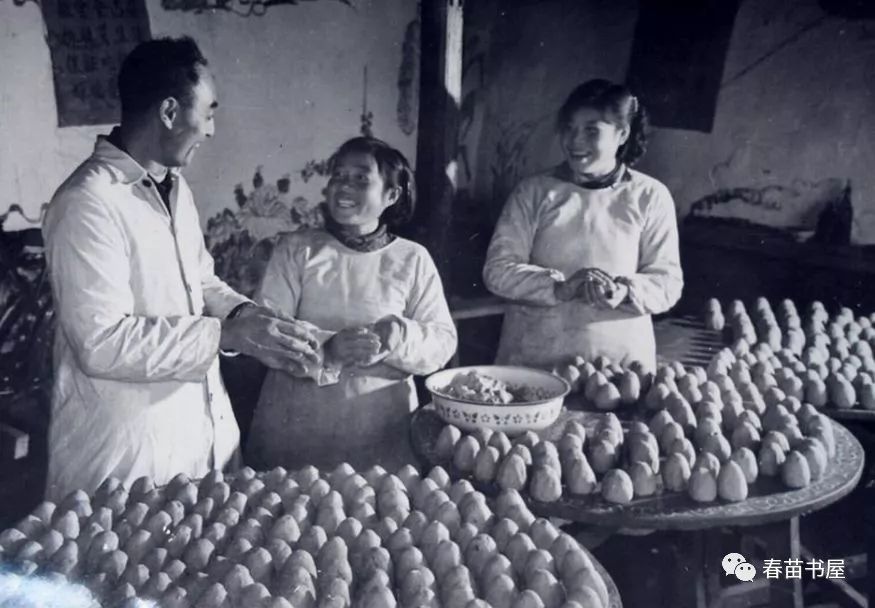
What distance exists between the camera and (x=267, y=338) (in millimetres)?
2027

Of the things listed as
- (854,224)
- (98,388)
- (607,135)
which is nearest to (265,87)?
(607,135)

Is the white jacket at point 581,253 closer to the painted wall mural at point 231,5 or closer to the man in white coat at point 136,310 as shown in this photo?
the man in white coat at point 136,310

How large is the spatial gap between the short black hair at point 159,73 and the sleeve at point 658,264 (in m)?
1.54

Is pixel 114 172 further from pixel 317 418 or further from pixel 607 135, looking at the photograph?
pixel 607 135

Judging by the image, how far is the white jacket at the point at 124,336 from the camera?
6.16 ft

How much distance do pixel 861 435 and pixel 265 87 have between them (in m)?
2.74

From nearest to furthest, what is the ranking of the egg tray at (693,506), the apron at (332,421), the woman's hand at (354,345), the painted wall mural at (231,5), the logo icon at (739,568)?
the egg tray at (693,506)
the logo icon at (739,568)
the woman's hand at (354,345)
the apron at (332,421)
the painted wall mural at (231,5)

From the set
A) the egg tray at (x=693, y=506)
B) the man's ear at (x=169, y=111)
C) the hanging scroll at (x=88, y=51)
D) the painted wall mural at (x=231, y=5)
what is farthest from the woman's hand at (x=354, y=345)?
the painted wall mural at (x=231, y=5)

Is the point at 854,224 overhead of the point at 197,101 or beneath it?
beneath

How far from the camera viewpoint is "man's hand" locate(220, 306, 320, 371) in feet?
6.64

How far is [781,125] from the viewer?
4.07 m

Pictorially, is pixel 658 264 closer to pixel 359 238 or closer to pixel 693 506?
pixel 359 238

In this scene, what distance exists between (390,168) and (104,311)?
3.15 feet

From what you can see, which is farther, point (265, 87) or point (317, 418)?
point (265, 87)
